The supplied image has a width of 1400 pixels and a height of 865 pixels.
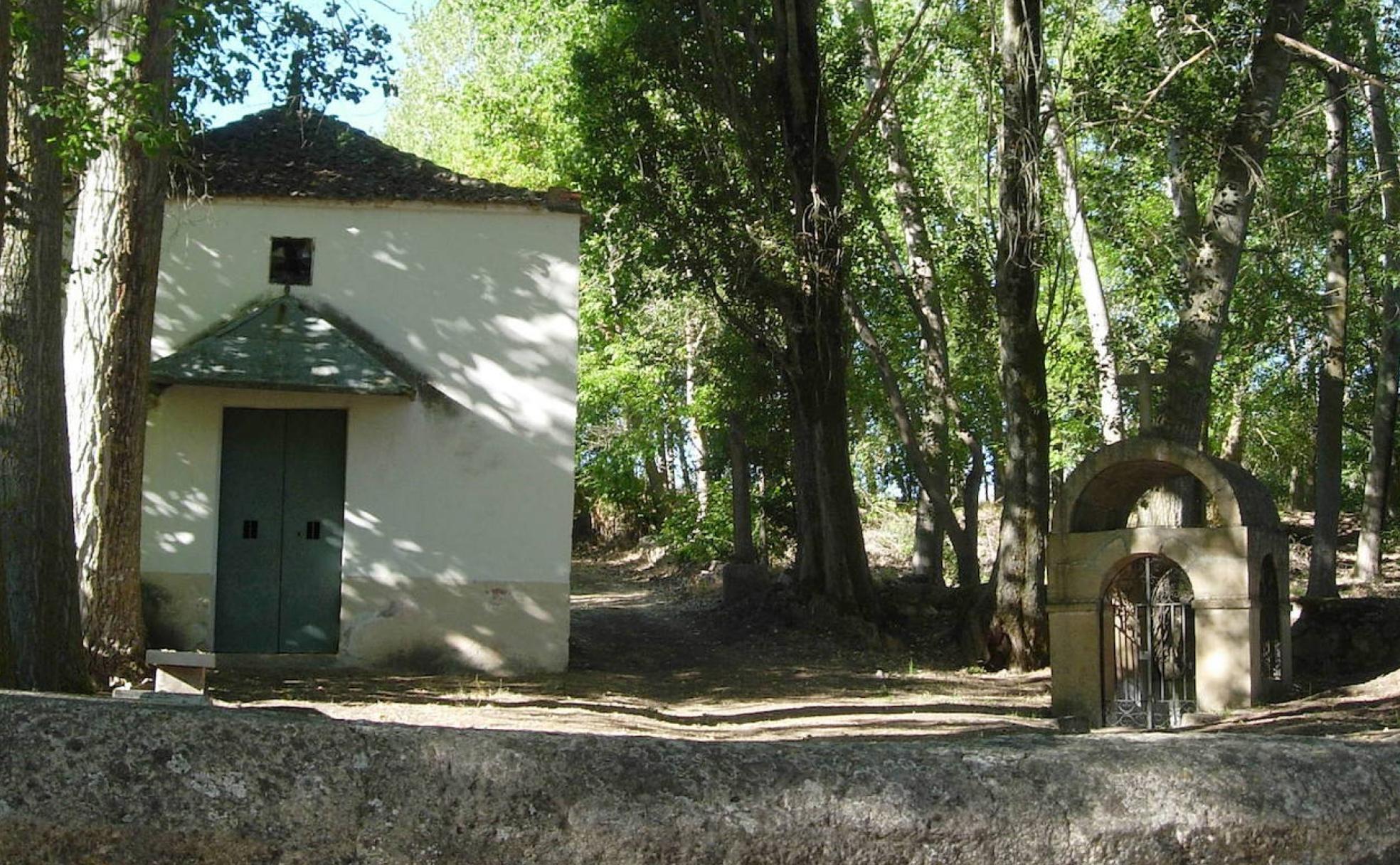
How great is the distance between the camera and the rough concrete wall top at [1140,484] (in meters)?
11.9

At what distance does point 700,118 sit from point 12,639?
12.2 meters

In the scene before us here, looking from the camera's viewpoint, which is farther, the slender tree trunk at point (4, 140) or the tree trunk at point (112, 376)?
the tree trunk at point (112, 376)

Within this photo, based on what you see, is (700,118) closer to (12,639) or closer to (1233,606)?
(1233,606)

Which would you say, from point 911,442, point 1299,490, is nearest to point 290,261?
point 911,442

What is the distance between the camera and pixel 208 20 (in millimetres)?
9820

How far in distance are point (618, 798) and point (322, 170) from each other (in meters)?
13.8

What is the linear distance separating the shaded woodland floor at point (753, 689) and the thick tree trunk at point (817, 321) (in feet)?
2.64

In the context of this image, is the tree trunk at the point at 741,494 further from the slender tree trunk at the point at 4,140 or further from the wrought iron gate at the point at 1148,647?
the slender tree trunk at the point at 4,140

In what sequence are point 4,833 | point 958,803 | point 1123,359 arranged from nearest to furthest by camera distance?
point 4,833, point 958,803, point 1123,359

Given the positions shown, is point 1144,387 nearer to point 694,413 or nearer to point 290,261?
point 290,261

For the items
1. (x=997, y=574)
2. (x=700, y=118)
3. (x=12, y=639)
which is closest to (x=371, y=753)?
(x=12, y=639)

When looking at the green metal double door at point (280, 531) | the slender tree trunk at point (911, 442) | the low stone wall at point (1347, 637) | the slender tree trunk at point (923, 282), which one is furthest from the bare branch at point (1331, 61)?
the green metal double door at point (280, 531)

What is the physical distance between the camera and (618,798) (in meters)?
2.32

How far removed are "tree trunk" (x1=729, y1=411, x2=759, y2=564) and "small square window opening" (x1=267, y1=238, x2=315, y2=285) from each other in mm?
9458
